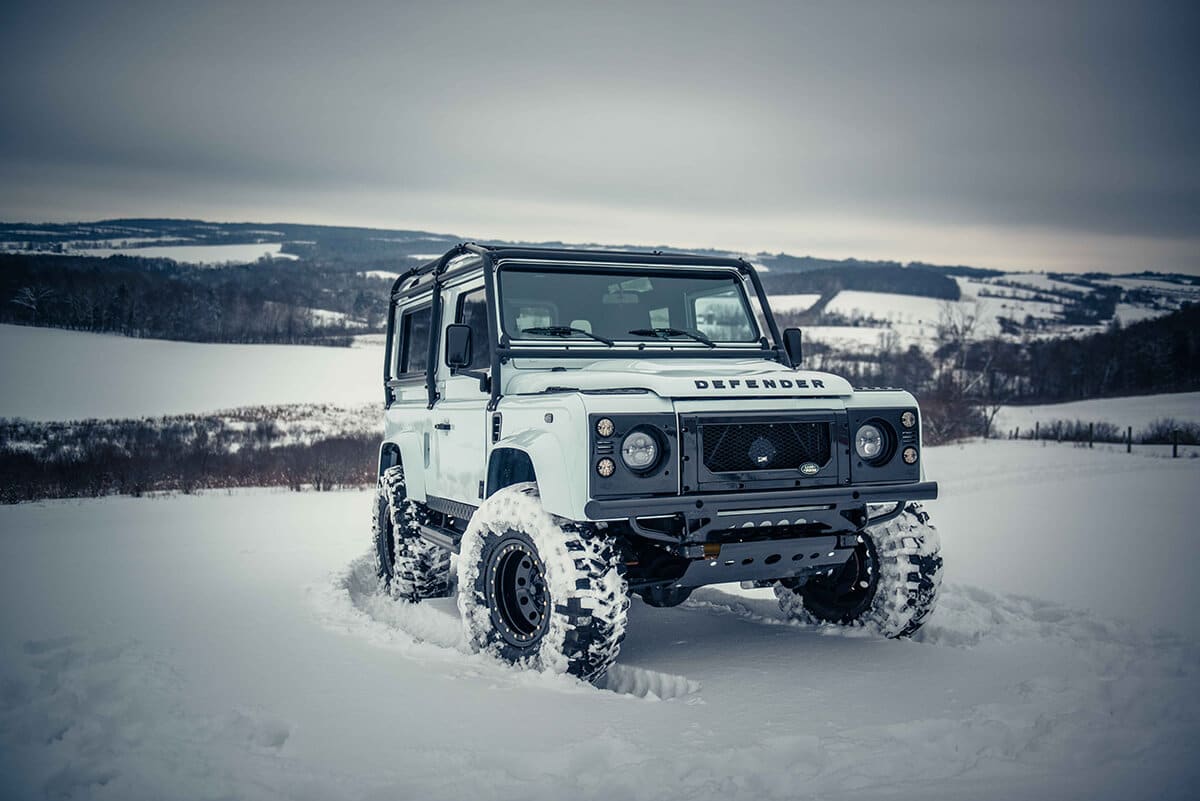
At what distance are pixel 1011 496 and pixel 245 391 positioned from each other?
41.3 m

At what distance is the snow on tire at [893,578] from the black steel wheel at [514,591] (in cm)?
214

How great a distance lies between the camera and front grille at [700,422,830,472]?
182 inches

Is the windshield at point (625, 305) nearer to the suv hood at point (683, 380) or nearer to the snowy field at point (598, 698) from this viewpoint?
the suv hood at point (683, 380)

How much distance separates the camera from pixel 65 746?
146 inches

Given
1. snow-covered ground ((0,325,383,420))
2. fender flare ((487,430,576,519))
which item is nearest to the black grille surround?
fender flare ((487,430,576,519))

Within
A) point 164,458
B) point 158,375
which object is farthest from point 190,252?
point 164,458

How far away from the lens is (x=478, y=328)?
613cm

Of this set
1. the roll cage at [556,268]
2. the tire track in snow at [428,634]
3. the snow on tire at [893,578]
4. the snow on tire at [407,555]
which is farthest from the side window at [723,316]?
the snow on tire at [407,555]

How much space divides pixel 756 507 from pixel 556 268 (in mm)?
2413

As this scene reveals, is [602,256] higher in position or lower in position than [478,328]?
higher

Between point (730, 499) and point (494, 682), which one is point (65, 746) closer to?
point (494, 682)

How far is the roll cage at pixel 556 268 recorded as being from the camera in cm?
572

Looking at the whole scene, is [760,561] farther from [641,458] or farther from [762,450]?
[641,458]

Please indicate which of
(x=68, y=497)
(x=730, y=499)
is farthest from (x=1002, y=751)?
(x=68, y=497)
